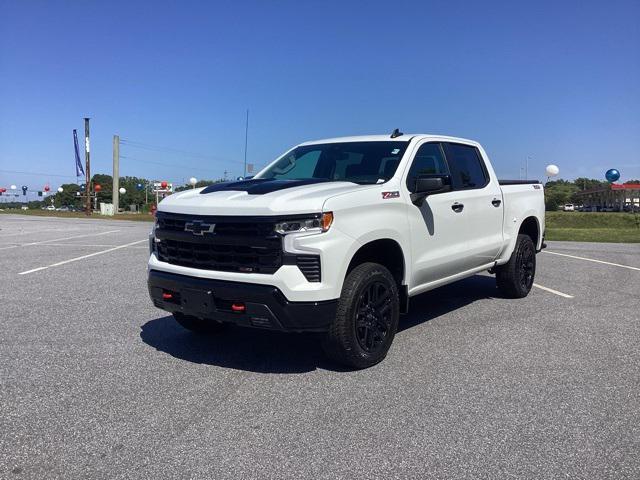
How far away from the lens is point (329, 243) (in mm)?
3902

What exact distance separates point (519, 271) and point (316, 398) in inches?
163

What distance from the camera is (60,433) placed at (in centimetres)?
319

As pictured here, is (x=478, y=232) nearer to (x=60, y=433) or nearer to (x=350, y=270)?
(x=350, y=270)

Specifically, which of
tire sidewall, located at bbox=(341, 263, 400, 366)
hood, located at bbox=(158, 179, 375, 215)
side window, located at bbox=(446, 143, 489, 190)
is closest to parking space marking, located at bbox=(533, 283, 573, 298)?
side window, located at bbox=(446, 143, 489, 190)

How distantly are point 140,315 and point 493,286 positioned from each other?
201 inches

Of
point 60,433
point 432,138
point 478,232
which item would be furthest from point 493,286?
point 60,433

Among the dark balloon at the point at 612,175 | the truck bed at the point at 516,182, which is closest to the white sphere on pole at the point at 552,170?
the dark balloon at the point at 612,175

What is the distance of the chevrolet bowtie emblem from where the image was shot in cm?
411

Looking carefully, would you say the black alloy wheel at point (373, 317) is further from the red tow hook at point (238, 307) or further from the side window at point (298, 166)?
the side window at point (298, 166)

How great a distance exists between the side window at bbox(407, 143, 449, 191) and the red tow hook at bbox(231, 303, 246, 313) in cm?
191

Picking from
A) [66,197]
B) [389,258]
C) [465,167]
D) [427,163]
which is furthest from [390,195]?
[66,197]

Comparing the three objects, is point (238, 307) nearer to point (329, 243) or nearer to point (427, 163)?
point (329, 243)

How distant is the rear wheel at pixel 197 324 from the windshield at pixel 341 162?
1603 millimetres

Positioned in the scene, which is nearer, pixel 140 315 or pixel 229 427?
pixel 229 427
